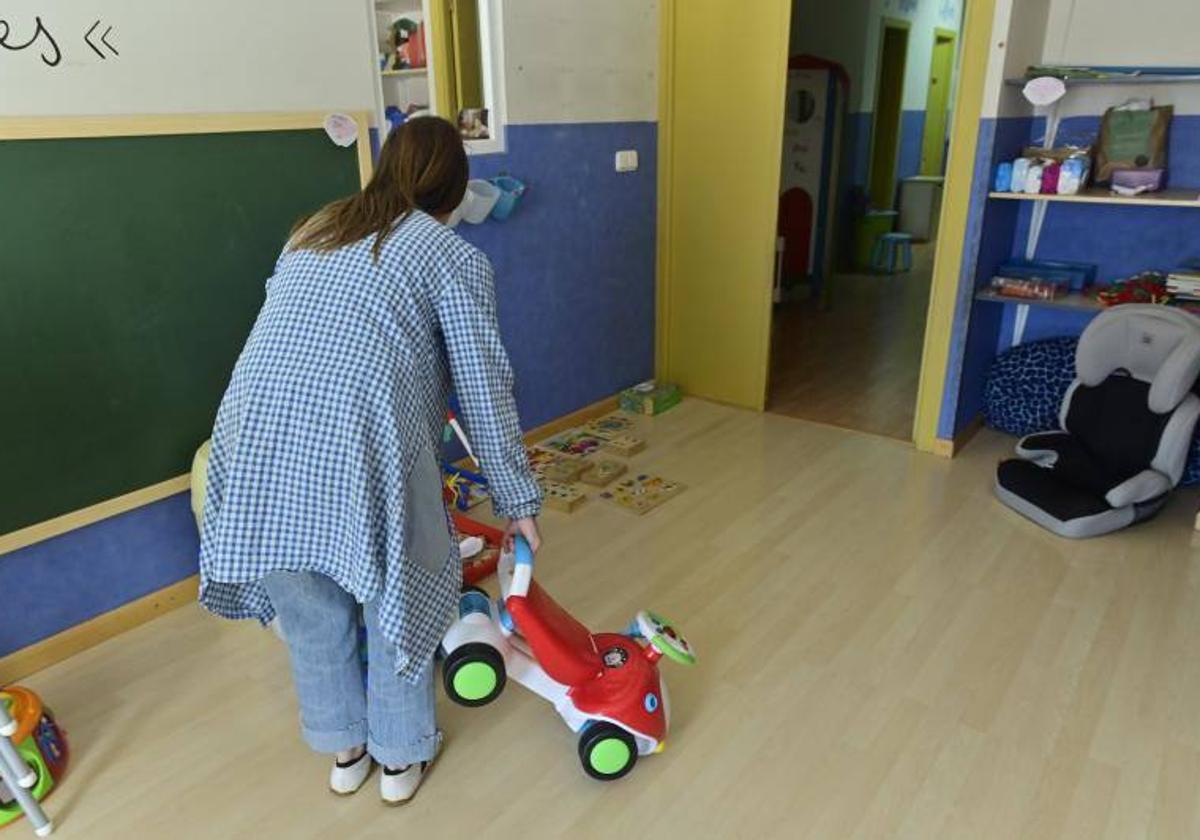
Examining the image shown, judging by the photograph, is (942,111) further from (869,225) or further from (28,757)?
(28,757)

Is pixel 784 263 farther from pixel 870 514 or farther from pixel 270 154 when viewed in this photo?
pixel 270 154

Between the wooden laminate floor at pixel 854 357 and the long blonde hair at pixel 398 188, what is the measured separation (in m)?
2.74

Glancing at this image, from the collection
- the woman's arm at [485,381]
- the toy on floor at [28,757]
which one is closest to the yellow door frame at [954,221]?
the woman's arm at [485,381]

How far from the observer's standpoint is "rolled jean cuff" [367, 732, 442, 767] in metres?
1.76

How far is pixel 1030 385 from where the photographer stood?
3623 millimetres

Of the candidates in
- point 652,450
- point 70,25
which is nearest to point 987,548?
point 652,450

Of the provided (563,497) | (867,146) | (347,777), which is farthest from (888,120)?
(347,777)

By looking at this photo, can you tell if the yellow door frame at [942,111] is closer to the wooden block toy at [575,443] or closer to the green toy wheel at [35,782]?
the wooden block toy at [575,443]

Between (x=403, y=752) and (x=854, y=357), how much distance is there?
3809 millimetres

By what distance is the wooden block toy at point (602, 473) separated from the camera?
3.30 metres

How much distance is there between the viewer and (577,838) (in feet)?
5.67

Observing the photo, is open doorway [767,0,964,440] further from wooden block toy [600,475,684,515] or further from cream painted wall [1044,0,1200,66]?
cream painted wall [1044,0,1200,66]

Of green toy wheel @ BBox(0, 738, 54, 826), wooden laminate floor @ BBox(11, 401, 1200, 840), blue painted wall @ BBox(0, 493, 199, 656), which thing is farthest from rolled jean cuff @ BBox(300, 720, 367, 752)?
blue painted wall @ BBox(0, 493, 199, 656)

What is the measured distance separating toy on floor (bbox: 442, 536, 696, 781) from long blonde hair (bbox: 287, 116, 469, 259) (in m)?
0.68
